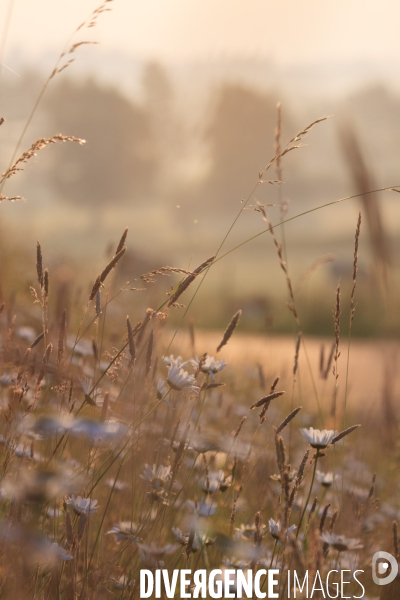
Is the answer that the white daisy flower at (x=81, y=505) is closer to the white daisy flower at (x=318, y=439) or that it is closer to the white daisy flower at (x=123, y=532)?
the white daisy flower at (x=123, y=532)

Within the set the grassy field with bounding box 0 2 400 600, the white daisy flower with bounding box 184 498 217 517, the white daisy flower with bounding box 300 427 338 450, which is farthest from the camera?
the white daisy flower with bounding box 184 498 217 517

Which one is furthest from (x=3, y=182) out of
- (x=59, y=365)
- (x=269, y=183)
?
(x=269, y=183)

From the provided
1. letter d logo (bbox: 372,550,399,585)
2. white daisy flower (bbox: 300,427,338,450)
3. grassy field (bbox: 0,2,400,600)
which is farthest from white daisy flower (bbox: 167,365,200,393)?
letter d logo (bbox: 372,550,399,585)

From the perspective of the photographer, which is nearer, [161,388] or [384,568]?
[161,388]

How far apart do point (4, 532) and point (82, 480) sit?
1.12 feet

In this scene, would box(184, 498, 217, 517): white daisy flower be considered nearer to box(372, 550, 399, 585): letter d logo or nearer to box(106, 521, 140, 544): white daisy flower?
box(106, 521, 140, 544): white daisy flower

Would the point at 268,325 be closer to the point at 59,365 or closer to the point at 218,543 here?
the point at 218,543

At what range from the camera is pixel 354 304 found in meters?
1.79

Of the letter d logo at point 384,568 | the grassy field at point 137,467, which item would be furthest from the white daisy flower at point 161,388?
the letter d logo at point 384,568

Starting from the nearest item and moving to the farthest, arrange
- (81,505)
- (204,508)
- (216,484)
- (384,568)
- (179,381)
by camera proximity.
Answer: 1. (81,505)
2. (179,381)
3. (204,508)
4. (216,484)
5. (384,568)

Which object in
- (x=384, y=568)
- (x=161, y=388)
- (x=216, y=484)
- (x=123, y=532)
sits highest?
(x=161, y=388)

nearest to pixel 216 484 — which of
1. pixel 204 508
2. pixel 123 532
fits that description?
pixel 204 508

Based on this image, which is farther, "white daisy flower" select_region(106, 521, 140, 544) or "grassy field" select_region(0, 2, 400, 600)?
"white daisy flower" select_region(106, 521, 140, 544)

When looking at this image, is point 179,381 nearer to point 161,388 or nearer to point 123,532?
point 161,388
